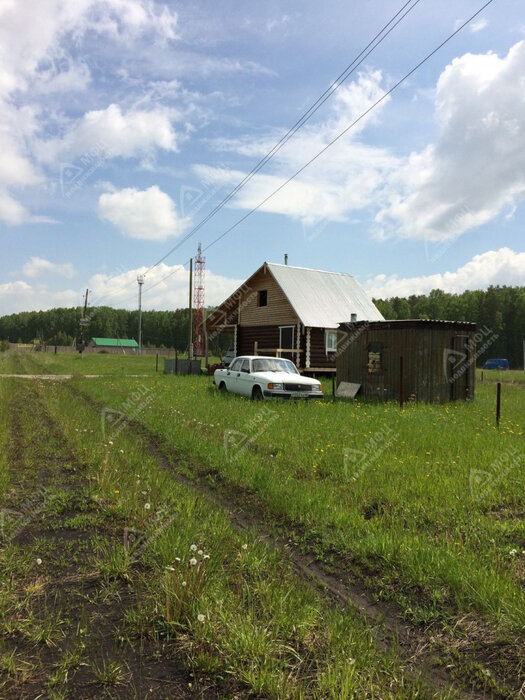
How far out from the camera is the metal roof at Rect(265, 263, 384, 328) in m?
26.8

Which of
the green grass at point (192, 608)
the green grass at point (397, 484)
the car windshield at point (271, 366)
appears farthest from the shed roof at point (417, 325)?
the green grass at point (192, 608)

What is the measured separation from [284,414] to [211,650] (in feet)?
30.9

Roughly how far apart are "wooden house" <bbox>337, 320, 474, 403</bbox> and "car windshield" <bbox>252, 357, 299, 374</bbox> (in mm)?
2821

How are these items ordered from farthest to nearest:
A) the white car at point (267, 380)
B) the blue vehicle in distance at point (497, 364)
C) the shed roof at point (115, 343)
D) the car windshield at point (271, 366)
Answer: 1. the shed roof at point (115, 343)
2. the blue vehicle in distance at point (497, 364)
3. the car windshield at point (271, 366)
4. the white car at point (267, 380)

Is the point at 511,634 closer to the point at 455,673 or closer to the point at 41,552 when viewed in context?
the point at 455,673

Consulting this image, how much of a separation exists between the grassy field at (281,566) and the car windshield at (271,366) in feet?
23.7

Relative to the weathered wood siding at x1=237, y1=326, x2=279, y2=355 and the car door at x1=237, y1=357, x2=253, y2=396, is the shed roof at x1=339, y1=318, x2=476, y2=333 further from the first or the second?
the weathered wood siding at x1=237, y1=326, x2=279, y2=355

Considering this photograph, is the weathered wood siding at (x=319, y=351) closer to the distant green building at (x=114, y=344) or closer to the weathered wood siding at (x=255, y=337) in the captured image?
the weathered wood siding at (x=255, y=337)

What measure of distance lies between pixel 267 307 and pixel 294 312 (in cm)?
Result: 268

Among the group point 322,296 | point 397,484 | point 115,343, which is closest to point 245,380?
point 397,484

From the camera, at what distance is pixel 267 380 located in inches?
583

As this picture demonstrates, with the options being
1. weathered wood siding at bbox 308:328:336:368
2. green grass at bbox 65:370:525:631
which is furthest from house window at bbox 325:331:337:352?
green grass at bbox 65:370:525:631

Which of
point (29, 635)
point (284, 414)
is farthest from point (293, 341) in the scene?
point (29, 635)

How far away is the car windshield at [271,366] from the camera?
16.2 m
